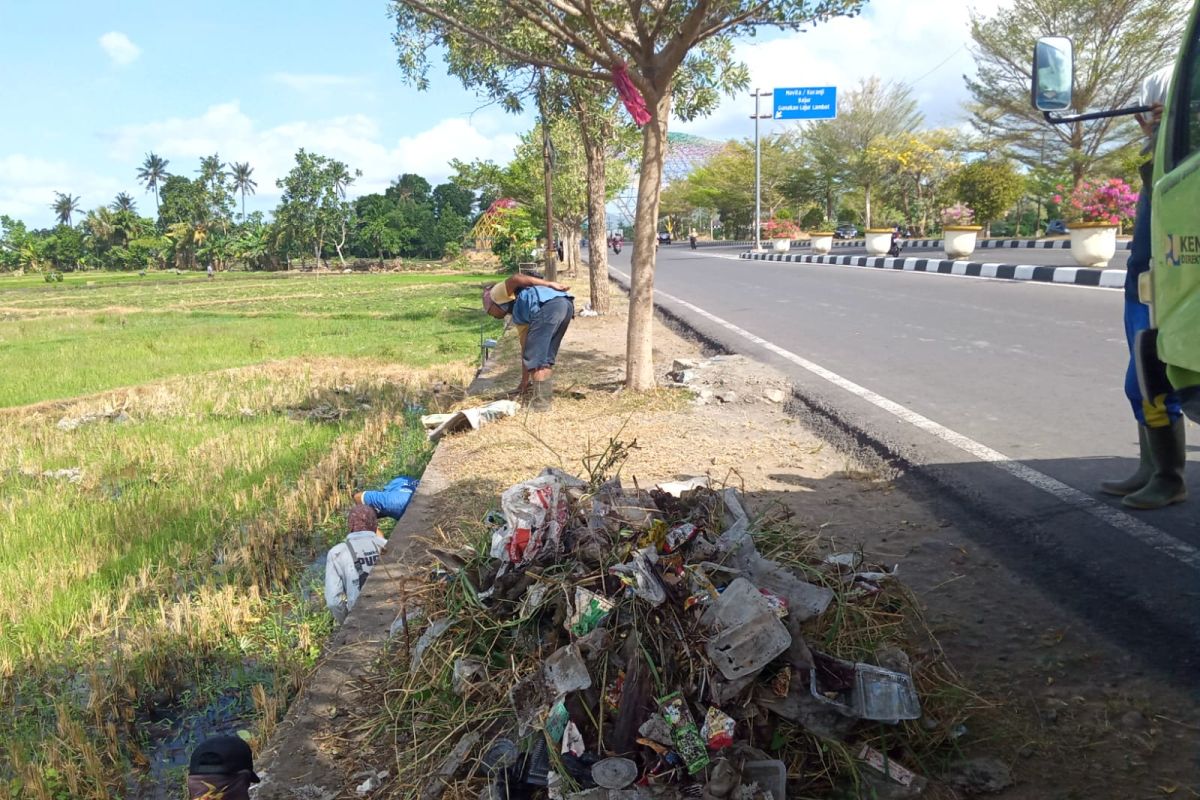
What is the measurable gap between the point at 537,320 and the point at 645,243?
3.10 ft

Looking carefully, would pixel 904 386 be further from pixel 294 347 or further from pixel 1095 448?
pixel 294 347

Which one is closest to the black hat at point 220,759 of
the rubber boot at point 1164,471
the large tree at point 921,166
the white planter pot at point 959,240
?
the rubber boot at point 1164,471

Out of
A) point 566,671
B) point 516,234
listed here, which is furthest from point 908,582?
point 516,234

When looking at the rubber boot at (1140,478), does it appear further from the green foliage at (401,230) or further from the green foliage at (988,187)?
the green foliage at (401,230)

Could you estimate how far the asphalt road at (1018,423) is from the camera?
3.01 metres

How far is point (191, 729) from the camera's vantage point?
10.5 feet

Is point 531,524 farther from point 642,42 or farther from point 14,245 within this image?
point 14,245

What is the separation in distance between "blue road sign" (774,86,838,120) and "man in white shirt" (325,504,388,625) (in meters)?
33.2

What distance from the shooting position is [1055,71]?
3113 mm

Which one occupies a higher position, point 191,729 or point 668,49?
point 668,49

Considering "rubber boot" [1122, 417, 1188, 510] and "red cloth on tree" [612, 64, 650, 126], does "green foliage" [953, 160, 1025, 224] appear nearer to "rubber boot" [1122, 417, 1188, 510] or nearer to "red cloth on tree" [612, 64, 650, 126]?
"red cloth on tree" [612, 64, 650, 126]

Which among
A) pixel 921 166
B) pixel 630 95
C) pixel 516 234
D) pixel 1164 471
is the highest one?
pixel 921 166

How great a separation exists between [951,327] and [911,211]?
124 feet

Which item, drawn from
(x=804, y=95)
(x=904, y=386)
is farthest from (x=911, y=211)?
(x=904, y=386)
